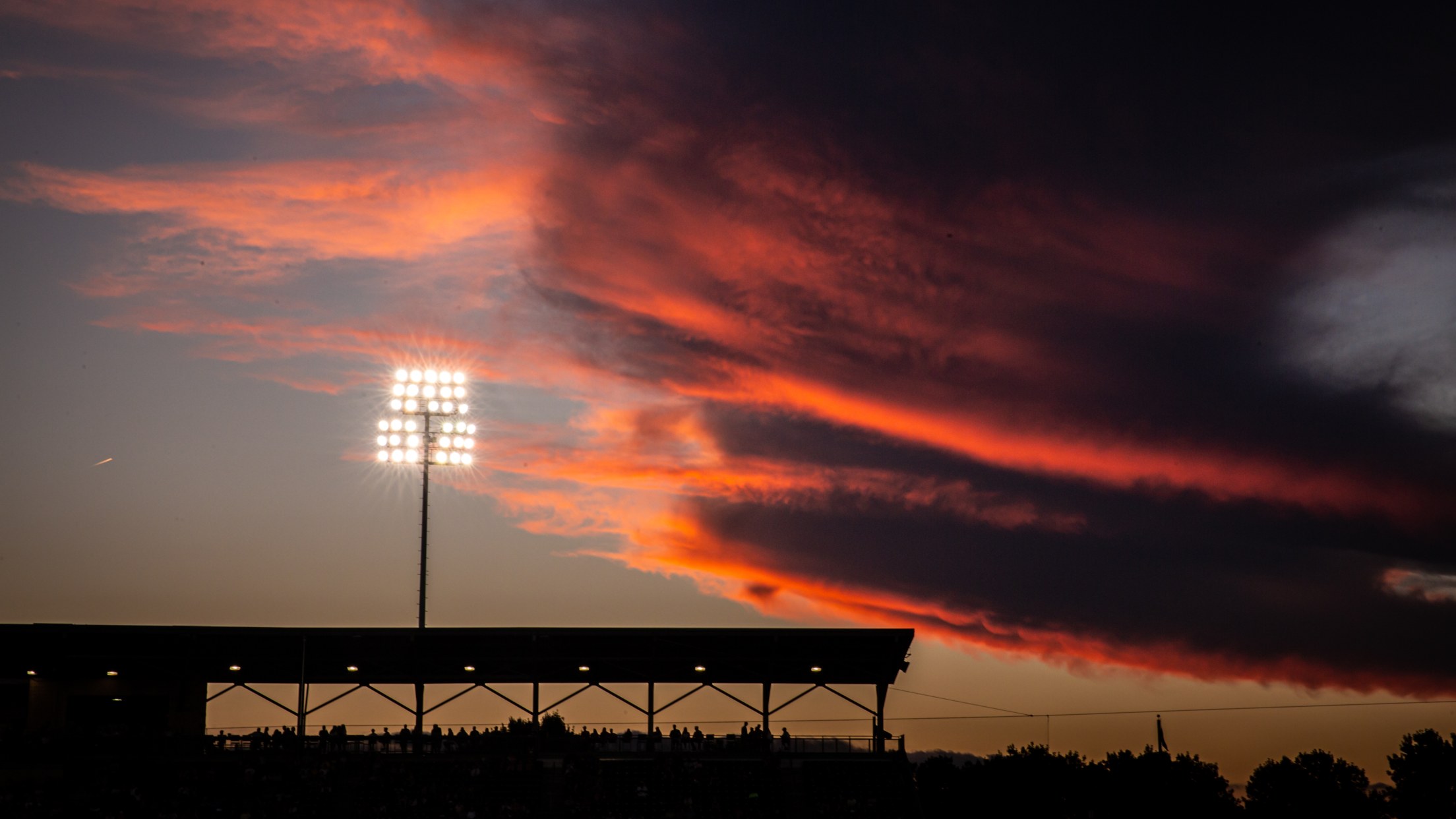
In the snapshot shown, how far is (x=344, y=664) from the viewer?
45281mm

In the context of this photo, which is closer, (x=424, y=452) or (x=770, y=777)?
(x=770, y=777)

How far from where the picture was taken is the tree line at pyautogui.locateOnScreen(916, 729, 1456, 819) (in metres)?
78.9

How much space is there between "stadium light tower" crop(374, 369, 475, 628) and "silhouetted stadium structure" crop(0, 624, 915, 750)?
8190 millimetres

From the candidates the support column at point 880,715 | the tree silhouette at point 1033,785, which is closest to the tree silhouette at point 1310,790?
the tree silhouette at point 1033,785

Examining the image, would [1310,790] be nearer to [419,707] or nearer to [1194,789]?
[1194,789]

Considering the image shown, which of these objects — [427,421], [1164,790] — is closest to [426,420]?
[427,421]

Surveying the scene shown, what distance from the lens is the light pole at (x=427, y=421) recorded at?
48.1 m

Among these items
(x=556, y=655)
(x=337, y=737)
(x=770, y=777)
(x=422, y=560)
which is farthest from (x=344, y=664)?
(x=770, y=777)

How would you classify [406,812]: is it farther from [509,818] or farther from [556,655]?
[556,655]

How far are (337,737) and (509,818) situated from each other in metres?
7.95

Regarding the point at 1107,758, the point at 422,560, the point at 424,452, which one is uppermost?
the point at 424,452

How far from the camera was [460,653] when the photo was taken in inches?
1721

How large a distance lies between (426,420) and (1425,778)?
230 feet

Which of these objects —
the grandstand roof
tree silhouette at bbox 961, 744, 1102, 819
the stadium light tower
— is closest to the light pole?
the stadium light tower
